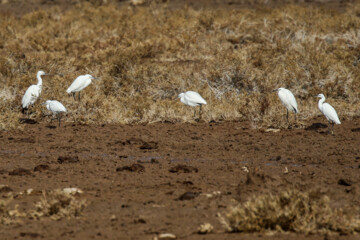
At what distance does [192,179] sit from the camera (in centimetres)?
862

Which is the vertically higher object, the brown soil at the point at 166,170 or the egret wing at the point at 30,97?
the egret wing at the point at 30,97

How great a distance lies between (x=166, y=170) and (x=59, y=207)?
258 cm

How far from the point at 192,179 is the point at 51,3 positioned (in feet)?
92.6

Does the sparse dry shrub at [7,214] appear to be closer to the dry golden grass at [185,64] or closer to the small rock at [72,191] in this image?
the small rock at [72,191]

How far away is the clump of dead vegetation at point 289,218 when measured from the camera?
19.9 ft

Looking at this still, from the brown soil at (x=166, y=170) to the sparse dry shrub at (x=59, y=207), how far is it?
0.09 m

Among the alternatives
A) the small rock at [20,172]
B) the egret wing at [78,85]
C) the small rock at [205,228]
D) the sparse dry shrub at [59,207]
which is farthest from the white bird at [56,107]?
the small rock at [205,228]

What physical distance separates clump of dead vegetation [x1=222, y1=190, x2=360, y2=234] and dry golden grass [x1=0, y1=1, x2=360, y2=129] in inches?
252

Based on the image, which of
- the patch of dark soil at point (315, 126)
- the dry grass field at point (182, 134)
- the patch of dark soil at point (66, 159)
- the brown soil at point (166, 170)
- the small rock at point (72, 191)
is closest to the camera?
the dry grass field at point (182, 134)

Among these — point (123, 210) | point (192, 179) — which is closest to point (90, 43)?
point (192, 179)

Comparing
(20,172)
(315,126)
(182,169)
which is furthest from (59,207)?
(315,126)

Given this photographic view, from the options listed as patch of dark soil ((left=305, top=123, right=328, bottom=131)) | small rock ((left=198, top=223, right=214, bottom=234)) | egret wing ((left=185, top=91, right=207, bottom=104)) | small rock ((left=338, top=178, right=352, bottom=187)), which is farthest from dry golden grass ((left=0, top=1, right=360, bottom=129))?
small rock ((left=198, top=223, right=214, bottom=234))

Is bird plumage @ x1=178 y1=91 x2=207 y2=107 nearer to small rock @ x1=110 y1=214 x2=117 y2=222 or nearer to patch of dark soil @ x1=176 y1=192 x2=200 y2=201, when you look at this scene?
patch of dark soil @ x1=176 y1=192 x2=200 y2=201

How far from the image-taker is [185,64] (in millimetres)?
18516
